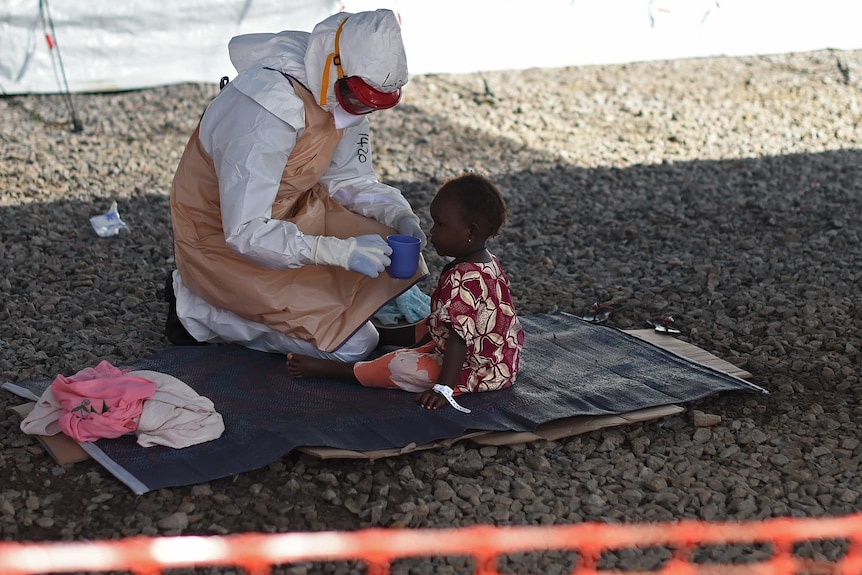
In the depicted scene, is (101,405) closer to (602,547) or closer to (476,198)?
(476,198)

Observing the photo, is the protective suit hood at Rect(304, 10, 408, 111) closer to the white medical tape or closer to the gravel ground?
the white medical tape

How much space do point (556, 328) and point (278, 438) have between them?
145 centimetres

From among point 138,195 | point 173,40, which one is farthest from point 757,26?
point 138,195

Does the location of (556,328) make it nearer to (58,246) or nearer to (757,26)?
(58,246)

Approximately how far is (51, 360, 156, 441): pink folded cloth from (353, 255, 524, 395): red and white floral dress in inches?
29.7

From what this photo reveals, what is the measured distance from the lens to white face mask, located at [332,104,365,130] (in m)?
3.30

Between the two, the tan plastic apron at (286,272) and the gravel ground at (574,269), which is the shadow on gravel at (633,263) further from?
the tan plastic apron at (286,272)

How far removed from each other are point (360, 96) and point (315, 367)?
92 centimetres

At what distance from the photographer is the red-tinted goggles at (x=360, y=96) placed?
3.15 meters

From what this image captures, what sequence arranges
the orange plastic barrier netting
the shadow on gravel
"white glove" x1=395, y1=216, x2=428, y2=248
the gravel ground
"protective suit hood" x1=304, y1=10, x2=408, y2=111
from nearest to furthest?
1. the orange plastic barrier netting
2. the gravel ground
3. "protective suit hood" x1=304, y1=10, x2=408, y2=111
4. "white glove" x1=395, y1=216, x2=428, y2=248
5. the shadow on gravel

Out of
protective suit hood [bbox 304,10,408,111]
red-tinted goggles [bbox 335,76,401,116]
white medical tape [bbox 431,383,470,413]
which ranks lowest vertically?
white medical tape [bbox 431,383,470,413]

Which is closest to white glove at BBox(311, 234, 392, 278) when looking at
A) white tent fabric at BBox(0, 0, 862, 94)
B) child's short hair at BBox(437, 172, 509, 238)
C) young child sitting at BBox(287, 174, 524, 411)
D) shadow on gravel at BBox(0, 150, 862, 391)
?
young child sitting at BBox(287, 174, 524, 411)

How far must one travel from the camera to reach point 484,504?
8.96 feet

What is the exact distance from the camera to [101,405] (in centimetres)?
284
